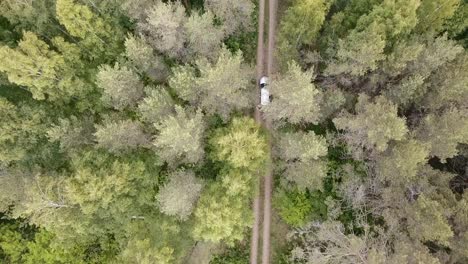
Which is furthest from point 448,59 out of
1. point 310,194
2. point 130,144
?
point 130,144

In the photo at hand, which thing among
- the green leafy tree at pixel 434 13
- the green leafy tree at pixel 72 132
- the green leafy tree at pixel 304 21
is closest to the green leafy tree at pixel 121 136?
the green leafy tree at pixel 72 132

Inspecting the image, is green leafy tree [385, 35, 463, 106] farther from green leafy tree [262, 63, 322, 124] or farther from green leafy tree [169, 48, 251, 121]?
green leafy tree [169, 48, 251, 121]

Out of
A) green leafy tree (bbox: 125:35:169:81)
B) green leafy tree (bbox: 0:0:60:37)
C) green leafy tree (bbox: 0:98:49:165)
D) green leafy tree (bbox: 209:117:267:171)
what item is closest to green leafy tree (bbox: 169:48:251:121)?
green leafy tree (bbox: 209:117:267:171)

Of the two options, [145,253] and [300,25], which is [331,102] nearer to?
[300,25]

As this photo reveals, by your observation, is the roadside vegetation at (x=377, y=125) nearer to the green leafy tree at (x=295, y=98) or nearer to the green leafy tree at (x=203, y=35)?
the green leafy tree at (x=295, y=98)

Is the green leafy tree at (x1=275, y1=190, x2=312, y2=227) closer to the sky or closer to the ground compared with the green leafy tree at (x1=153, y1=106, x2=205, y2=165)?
closer to the ground

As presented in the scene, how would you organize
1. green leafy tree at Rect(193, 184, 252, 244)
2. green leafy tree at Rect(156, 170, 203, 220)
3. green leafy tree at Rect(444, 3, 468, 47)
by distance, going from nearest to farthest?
green leafy tree at Rect(193, 184, 252, 244)
green leafy tree at Rect(156, 170, 203, 220)
green leafy tree at Rect(444, 3, 468, 47)
